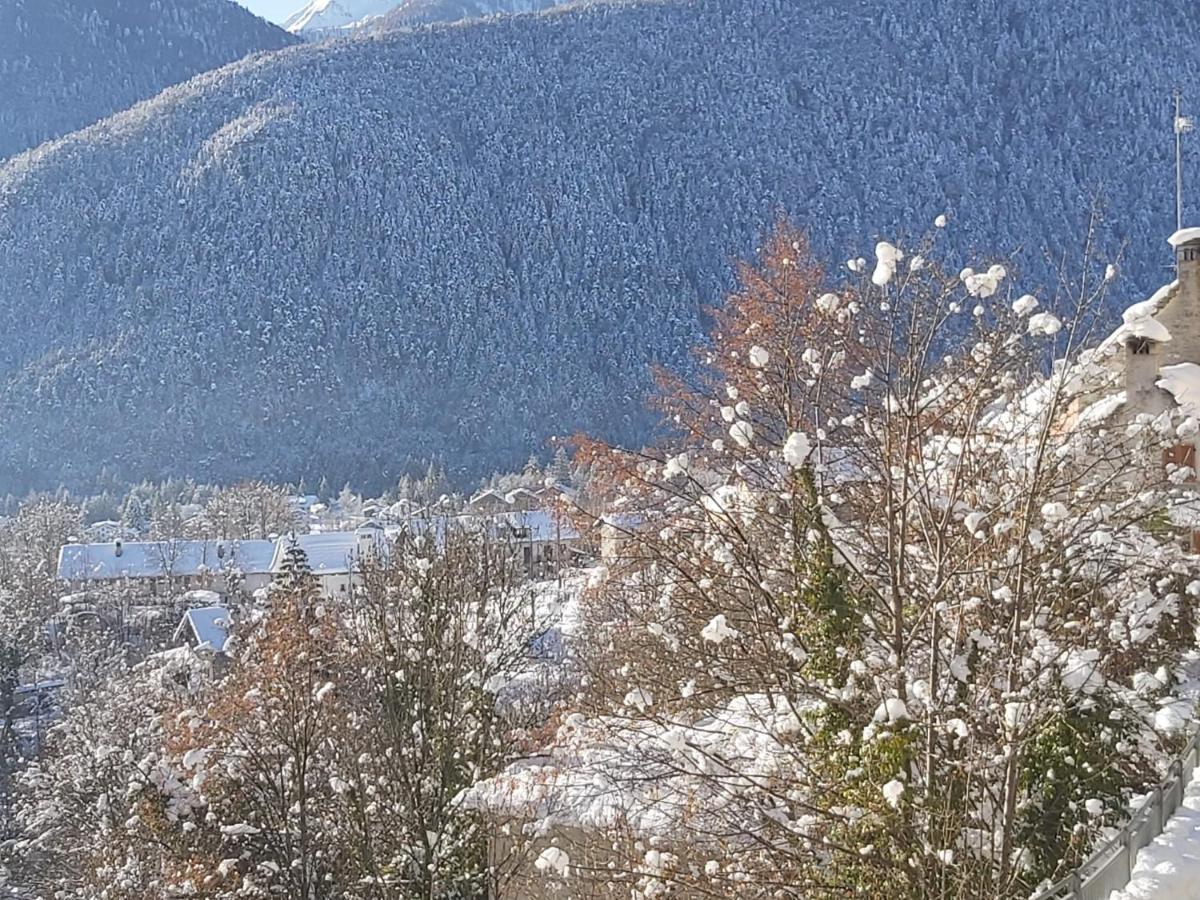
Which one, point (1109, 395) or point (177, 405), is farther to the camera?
point (177, 405)

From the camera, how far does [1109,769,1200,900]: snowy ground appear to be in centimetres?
593

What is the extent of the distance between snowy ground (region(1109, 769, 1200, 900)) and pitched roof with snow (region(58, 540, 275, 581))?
222 ft

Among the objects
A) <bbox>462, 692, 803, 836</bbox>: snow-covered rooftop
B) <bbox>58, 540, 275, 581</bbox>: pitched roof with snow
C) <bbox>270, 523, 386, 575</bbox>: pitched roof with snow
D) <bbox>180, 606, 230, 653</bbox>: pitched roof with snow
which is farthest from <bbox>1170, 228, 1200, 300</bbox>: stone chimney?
<bbox>58, 540, 275, 581</bbox>: pitched roof with snow

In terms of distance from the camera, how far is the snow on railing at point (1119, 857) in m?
5.81

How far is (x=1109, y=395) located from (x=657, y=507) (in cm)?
566

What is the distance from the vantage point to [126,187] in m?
197

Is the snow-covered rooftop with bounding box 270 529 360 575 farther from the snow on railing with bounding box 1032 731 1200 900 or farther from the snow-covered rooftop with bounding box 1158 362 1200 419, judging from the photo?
the snow on railing with bounding box 1032 731 1200 900

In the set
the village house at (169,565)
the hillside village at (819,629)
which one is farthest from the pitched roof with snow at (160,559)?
the hillside village at (819,629)

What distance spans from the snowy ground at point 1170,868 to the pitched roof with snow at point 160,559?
67794 mm

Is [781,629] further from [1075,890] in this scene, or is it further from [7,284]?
[7,284]

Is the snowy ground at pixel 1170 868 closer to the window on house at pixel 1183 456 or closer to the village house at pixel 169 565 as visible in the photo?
the window on house at pixel 1183 456

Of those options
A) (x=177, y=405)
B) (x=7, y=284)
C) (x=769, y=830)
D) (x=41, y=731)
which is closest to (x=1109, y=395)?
(x=769, y=830)

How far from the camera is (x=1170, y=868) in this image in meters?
6.12

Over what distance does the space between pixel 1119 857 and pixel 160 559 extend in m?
75.1
